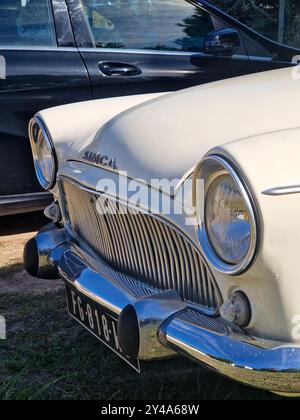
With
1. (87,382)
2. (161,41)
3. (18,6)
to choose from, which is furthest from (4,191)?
(87,382)

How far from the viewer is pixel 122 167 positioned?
2.40m

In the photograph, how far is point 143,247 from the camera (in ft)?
7.65

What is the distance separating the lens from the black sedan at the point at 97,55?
4.03 m

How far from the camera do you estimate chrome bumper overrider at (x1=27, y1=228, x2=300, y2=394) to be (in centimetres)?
181

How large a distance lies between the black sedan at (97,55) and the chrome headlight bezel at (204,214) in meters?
2.28

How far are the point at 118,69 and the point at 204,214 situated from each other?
7.97 feet

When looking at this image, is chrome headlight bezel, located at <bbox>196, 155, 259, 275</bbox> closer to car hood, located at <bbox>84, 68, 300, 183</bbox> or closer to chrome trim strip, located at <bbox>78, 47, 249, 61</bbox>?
car hood, located at <bbox>84, 68, 300, 183</bbox>

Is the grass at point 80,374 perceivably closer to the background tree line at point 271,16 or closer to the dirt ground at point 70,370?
the dirt ground at point 70,370

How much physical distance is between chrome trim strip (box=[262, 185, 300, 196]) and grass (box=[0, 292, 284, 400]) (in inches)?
40.9

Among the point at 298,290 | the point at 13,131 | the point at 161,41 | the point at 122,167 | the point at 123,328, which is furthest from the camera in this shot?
the point at 161,41

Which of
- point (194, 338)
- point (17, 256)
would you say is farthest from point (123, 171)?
point (17, 256)

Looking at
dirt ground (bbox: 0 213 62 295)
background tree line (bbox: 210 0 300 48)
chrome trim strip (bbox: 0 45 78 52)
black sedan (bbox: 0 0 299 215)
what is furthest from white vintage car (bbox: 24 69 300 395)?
background tree line (bbox: 210 0 300 48)

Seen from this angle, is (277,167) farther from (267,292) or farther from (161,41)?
(161,41)

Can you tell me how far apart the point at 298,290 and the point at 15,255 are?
2.59m
